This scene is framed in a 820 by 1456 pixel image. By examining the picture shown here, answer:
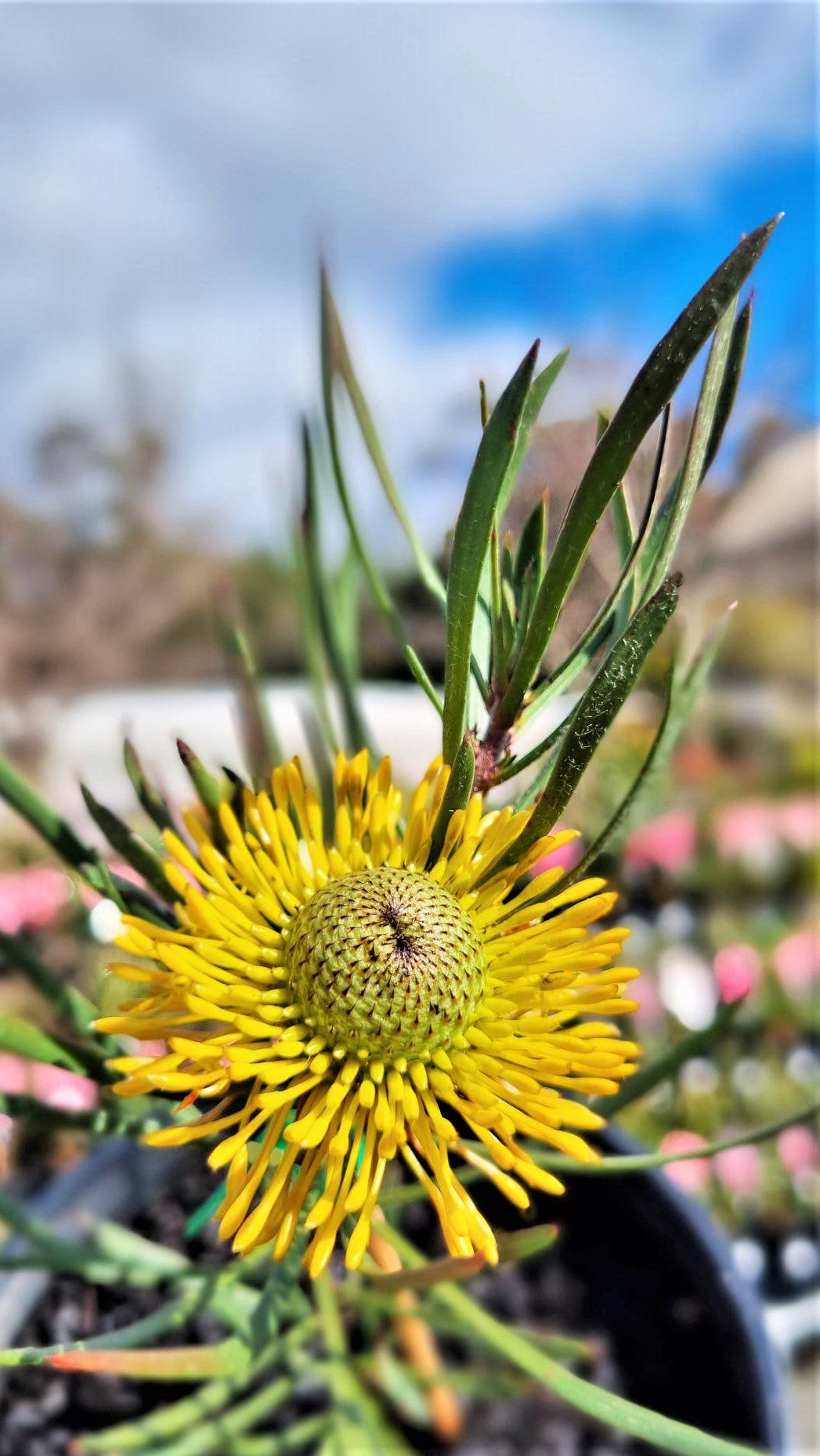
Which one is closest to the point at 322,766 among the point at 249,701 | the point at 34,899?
the point at 249,701

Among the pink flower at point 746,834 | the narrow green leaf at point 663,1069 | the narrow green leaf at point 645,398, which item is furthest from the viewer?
the pink flower at point 746,834

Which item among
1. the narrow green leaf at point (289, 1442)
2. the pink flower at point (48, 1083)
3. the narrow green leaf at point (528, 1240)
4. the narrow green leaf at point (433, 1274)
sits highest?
the pink flower at point (48, 1083)

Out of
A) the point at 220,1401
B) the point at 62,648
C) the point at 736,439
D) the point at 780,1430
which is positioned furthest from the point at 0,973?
the point at 736,439

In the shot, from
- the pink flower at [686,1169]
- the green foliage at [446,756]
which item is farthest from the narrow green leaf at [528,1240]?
the pink flower at [686,1169]

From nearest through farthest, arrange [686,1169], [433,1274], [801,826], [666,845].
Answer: [433,1274] < [686,1169] < [666,845] < [801,826]

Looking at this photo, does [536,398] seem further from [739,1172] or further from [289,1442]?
[739,1172]

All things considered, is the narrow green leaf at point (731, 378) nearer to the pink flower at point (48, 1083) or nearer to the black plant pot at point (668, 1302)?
the black plant pot at point (668, 1302)
